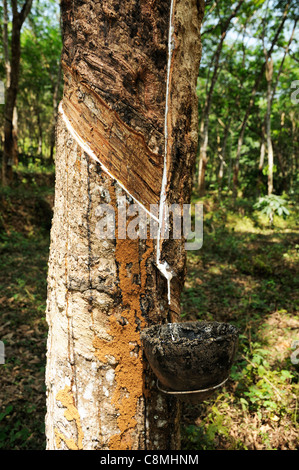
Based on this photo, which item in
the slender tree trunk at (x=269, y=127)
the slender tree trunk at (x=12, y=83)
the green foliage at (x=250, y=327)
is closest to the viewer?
the green foliage at (x=250, y=327)

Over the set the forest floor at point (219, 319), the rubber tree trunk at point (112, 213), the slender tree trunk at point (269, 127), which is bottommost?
the forest floor at point (219, 319)

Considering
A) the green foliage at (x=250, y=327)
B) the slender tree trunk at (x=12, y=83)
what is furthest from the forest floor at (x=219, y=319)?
the slender tree trunk at (x=12, y=83)

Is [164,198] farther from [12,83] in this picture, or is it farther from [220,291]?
[12,83]

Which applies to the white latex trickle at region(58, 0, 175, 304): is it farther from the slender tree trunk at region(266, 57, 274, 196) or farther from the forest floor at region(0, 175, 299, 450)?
the slender tree trunk at region(266, 57, 274, 196)

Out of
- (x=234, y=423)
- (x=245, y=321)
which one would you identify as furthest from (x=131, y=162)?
(x=245, y=321)

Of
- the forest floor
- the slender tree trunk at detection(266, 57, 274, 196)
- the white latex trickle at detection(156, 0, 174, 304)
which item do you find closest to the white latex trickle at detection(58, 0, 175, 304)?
the white latex trickle at detection(156, 0, 174, 304)

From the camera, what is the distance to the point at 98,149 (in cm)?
86

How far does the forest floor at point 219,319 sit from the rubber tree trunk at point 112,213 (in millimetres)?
1601

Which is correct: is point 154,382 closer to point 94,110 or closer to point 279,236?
point 94,110

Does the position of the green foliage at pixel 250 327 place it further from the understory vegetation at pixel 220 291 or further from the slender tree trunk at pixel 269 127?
the slender tree trunk at pixel 269 127

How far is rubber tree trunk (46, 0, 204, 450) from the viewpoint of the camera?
2.74 feet

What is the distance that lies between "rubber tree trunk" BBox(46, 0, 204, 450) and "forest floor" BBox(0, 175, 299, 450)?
5.25 feet

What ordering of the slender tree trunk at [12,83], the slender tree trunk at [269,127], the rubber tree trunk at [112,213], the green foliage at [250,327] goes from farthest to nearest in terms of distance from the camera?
the slender tree trunk at [269,127]
the slender tree trunk at [12,83]
the green foliage at [250,327]
the rubber tree trunk at [112,213]

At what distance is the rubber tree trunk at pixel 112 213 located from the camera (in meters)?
0.84
